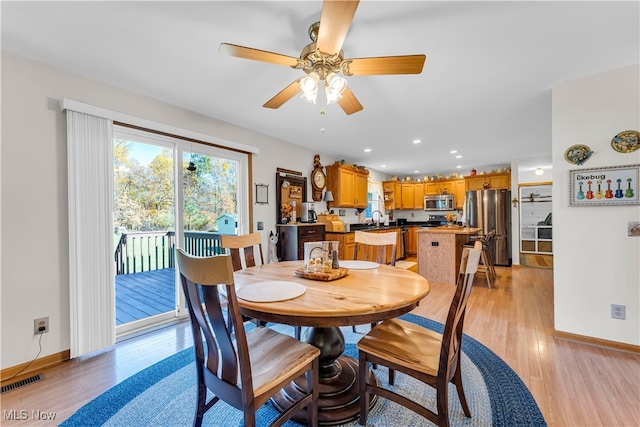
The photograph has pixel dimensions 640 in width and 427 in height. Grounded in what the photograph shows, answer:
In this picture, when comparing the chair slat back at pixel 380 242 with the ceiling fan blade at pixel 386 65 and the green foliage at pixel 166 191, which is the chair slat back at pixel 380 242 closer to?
the ceiling fan blade at pixel 386 65

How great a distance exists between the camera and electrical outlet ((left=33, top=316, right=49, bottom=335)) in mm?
2039

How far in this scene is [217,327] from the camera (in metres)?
1.12

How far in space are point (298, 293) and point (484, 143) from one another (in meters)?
4.50

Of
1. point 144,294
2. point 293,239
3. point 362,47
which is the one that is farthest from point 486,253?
point 144,294

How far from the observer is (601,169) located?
2320 mm

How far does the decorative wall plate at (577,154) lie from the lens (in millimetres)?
2379

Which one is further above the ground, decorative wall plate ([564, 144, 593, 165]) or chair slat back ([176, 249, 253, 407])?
decorative wall plate ([564, 144, 593, 165])

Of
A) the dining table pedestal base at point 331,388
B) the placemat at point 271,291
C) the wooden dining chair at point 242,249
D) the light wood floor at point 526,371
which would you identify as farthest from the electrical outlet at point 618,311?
the wooden dining chair at point 242,249

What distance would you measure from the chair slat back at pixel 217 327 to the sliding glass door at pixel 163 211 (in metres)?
1.89

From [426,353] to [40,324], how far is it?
2789 mm

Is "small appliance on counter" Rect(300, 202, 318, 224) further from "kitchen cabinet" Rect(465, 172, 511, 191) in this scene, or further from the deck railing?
"kitchen cabinet" Rect(465, 172, 511, 191)

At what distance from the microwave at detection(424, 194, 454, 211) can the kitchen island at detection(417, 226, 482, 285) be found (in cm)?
239

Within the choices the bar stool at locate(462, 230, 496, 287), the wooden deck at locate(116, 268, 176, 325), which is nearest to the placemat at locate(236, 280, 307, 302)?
the wooden deck at locate(116, 268, 176, 325)

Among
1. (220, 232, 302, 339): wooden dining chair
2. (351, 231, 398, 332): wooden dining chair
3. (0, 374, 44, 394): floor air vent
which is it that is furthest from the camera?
(351, 231, 398, 332): wooden dining chair
